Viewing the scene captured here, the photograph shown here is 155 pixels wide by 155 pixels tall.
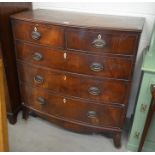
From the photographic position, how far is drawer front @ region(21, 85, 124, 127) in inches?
60.2

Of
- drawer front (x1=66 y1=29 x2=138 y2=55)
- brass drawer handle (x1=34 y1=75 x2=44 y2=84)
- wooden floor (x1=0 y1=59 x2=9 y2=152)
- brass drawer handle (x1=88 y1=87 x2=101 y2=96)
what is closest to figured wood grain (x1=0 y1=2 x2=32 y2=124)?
brass drawer handle (x1=34 y1=75 x2=44 y2=84)

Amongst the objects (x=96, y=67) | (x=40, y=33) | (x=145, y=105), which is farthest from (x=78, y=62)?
(x=145, y=105)

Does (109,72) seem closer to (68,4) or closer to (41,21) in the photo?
(41,21)

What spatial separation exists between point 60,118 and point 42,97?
0.24 metres

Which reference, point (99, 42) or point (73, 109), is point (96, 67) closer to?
point (99, 42)

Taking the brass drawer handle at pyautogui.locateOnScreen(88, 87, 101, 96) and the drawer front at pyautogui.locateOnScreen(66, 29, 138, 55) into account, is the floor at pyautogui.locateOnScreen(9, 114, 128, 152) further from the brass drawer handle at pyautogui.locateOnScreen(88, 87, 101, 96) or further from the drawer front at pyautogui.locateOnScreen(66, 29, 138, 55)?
the drawer front at pyautogui.locateOnScreen(66, 29, 138, 55)

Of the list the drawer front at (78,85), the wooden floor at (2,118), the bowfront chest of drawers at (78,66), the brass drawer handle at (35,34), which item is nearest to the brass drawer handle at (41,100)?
the bowfront chest of drawers at (78,66)

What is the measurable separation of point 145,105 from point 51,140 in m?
0.88

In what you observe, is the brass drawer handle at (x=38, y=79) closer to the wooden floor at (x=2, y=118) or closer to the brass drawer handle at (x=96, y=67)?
the brass drawer handle at (x=96, y=67)

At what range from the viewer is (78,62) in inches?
55.0

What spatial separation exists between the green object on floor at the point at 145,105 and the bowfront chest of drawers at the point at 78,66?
9 cm

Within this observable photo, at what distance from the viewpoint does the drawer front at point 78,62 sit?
132 centimetres

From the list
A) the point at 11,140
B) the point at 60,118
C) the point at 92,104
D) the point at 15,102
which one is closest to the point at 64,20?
the point at 92,104

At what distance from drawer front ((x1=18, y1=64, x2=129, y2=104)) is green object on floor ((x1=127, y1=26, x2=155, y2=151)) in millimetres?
122
